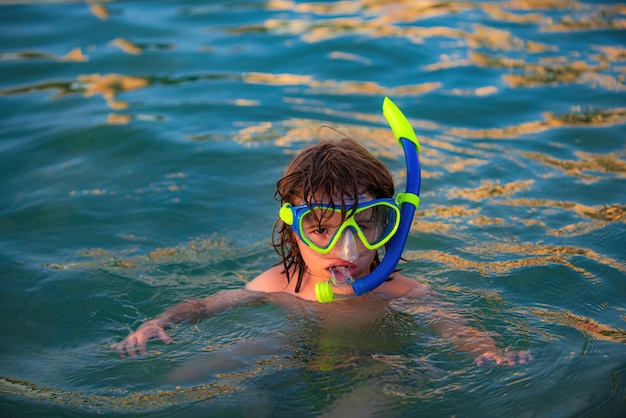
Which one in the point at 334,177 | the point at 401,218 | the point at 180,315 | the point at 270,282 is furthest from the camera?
the point at 270,282

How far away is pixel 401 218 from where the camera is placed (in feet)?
12.6

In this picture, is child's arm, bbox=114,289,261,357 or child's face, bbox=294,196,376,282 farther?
child's arm, bbox=114,289,261,357

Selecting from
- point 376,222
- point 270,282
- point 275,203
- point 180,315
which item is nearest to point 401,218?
point 376,222

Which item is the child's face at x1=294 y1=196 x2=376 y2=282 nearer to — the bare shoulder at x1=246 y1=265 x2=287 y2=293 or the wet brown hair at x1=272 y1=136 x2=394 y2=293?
the wet brown hair at x1=272 y1=136 x2=394 y2=293

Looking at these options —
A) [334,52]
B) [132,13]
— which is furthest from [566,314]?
[132,13]

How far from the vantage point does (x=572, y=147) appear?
6418mm

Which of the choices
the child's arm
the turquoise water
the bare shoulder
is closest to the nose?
the turquoise water

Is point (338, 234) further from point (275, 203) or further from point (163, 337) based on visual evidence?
point (275, 203)

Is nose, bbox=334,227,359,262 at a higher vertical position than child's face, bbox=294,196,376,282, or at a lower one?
higher

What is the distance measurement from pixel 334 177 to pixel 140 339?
122 cm

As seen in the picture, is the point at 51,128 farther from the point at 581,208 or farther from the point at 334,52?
the point at 581,208

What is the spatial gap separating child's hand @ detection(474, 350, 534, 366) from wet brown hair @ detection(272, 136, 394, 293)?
0.88m

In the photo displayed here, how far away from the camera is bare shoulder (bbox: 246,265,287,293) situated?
4305 mm

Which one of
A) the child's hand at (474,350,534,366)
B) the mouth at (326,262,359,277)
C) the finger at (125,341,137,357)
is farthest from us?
the finger at (125,341,137,357)
